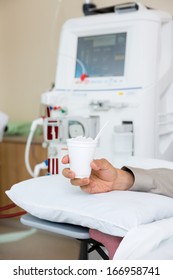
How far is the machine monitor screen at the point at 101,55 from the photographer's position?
1933 mm

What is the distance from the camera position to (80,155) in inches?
37.8

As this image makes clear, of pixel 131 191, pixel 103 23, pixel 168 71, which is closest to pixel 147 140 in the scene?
pixel 168 71

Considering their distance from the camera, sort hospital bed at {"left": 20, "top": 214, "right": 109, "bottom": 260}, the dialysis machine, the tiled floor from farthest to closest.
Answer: the tiled floor
the dialysis machine
hospital bed at {"left": 20, "top": 214, "right": 109, "bottom": 260}

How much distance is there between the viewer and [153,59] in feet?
6.05

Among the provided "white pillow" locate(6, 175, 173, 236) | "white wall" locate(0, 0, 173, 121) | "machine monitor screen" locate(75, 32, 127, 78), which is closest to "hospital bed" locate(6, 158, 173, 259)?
"white pillow" locate(6, 175, 173, 236)

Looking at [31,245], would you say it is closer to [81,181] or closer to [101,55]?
[101,55]

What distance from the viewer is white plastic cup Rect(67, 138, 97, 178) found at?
948 mm

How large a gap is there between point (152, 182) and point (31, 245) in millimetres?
1490

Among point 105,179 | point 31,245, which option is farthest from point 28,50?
point 105,179

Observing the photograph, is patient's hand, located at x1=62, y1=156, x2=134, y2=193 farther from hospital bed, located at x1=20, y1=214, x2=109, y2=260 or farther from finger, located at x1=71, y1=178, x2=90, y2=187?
hospital bed, located at x1=20, y1=214, x2=109, y2=260

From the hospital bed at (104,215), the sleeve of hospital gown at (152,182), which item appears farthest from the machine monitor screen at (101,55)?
the hospital bed at (104,215)

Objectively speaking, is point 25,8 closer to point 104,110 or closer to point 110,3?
point 110,3

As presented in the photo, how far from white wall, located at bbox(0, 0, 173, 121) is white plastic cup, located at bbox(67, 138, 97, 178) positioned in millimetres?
1878
